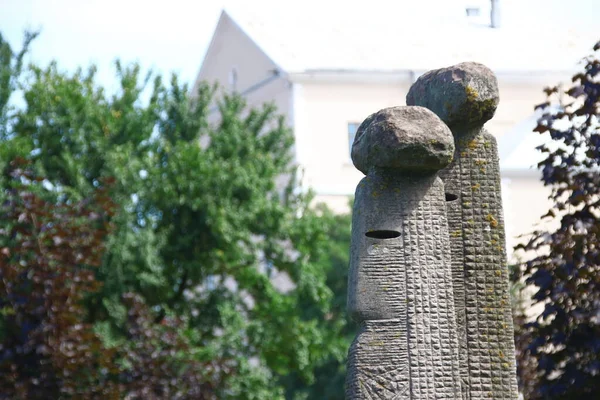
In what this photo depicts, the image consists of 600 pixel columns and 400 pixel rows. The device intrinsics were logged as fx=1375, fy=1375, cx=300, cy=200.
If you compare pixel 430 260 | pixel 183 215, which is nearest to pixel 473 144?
pixel 430 260

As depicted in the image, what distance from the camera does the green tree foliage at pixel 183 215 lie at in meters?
22.7

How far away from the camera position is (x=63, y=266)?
14086mm

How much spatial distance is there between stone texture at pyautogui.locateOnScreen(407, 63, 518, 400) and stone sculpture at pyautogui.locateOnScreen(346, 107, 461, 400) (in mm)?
198

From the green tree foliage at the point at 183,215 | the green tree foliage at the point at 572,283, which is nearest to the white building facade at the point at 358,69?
the green tree foliage at the point at 183,215

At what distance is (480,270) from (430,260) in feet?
1.28

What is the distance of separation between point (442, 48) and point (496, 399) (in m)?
25.4

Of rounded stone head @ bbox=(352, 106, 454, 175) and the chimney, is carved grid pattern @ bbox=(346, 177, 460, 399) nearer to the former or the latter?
rounded stone head @ bbox=(352, 106, 454, 175)

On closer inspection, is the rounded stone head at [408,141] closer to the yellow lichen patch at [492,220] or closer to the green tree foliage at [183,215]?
the yellow lichen patch at [492,220]

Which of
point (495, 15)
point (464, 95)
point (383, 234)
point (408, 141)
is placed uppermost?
point (495, 15)

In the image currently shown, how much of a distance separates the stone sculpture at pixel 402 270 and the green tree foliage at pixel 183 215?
15.0 meters

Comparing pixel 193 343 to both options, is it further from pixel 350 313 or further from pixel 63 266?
pixel 350 313

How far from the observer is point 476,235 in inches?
286

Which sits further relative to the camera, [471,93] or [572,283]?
[572,283]

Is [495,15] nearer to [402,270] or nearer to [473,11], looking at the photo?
[473,11]
